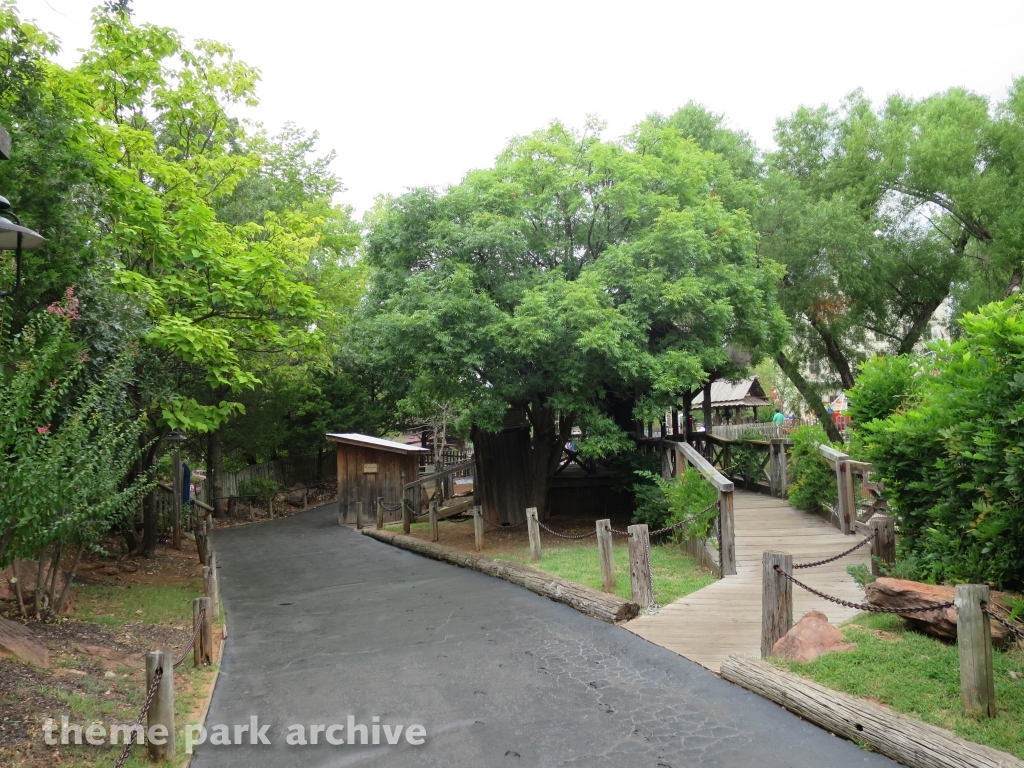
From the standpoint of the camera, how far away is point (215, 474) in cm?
2598

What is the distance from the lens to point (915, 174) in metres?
21.3

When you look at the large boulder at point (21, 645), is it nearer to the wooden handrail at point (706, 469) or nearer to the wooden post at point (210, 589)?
the wooden post at point (210, 589)

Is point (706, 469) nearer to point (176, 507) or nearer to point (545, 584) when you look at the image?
point (545, 584)

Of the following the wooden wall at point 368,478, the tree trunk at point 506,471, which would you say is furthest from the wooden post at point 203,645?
the wooden wall at point 368,478

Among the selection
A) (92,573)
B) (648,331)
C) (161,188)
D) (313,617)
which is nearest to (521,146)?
(648,331)

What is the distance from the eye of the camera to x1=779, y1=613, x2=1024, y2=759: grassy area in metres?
4.47

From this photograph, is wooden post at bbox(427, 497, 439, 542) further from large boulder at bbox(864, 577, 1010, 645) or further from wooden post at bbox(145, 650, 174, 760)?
wooden post at bbox(145, 650, 174, 760)

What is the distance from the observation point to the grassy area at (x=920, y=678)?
447 centimetres

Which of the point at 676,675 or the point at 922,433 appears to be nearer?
the point at 676,675

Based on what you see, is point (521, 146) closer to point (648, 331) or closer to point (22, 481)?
point (648, 331)

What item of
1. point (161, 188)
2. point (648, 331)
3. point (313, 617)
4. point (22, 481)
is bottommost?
point (313, 617)

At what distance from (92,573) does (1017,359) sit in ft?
41.2

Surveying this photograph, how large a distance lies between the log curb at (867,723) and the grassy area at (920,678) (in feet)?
0.52

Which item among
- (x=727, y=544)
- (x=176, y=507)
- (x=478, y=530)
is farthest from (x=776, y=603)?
(x=176, y=507)
